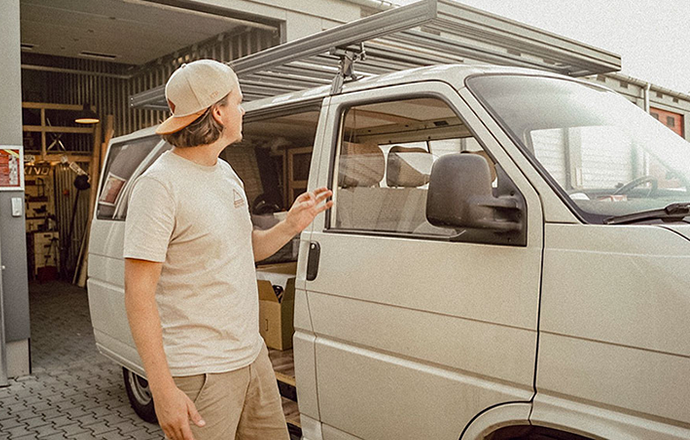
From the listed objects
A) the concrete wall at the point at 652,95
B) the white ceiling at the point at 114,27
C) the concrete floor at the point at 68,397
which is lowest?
the concrete floor at the point at 68,397

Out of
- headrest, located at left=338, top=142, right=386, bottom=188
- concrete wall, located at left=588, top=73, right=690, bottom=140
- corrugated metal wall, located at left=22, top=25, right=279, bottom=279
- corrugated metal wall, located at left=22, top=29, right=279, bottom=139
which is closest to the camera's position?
headrest, located at left=338, top=142, right=386, bottom=188

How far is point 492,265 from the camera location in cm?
235

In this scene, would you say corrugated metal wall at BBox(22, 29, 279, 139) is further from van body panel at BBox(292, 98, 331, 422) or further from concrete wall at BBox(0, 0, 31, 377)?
van body panel at BBox(292, 98, 331, 422)

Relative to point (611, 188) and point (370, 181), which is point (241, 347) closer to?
point (370, 181)

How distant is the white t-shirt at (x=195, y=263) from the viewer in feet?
6.83

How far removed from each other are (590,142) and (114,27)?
8755mm

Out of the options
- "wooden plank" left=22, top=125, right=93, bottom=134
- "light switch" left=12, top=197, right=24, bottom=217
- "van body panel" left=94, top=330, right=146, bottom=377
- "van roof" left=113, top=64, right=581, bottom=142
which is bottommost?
"van body panel" left=94, top=330, right=146, bottom=377

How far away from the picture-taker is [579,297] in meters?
2.10

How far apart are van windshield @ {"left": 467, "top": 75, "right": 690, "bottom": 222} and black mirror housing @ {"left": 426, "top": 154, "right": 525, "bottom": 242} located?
0.74 feet

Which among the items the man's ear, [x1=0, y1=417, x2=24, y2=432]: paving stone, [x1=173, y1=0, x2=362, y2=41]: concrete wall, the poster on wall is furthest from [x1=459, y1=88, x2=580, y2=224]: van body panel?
[x1=173, y1=0, x2=362, y2=41]: concrete wall

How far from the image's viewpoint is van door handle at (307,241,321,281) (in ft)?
10.1

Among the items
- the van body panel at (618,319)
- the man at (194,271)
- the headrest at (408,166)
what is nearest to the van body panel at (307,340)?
the headrest at (408,166)

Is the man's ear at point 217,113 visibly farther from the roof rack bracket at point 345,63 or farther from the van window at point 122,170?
the van window at point 122,170

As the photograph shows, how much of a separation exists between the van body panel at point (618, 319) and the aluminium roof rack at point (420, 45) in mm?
1333
